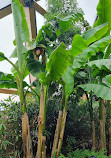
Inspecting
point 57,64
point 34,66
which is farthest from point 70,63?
point 34,66

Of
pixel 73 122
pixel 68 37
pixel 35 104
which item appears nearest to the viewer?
pixel 35 104

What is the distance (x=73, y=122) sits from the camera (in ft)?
12.7

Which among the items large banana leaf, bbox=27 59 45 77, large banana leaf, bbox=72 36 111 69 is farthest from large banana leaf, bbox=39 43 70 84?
large banana leaf, bbox=27 59 45 77

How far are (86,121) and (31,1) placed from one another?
3672 mm

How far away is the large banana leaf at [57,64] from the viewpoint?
6.94 ft

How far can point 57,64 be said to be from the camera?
2.28 metres

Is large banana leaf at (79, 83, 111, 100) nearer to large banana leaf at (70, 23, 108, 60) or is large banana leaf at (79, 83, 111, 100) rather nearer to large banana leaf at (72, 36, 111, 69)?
large banana leaf at (72, 36, 111, 69)

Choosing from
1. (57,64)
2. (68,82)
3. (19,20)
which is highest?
(19,20)

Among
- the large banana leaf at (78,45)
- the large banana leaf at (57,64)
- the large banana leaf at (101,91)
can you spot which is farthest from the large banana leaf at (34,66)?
the large banana leaf at (101,91)

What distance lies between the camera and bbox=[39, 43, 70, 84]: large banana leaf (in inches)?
83.2

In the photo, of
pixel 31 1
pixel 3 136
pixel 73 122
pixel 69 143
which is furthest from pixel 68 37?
pixel 3 136

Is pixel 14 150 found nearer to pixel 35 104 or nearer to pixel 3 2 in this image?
pixel 35 104

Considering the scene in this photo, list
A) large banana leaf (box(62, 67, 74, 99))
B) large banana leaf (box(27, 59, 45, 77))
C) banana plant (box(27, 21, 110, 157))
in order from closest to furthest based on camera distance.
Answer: banana plant (box(27, 21, 110, 157))
large banana leaf (box(62, 67, 74, 99))
large banana leaf (box(27, 59, 45, 77))

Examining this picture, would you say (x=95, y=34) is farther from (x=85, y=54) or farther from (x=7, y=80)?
(x=7, y=80)
